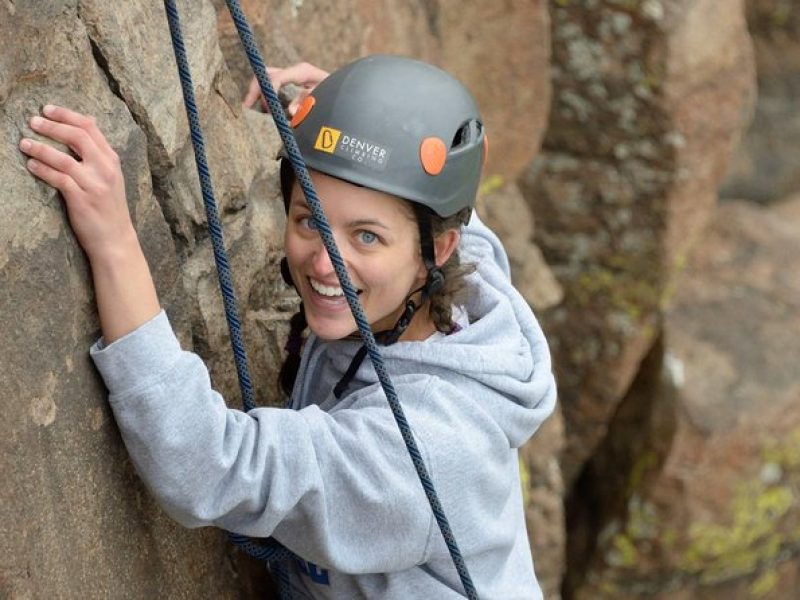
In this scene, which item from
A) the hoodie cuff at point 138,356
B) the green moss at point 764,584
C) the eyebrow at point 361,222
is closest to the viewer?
the hoodie cuff at point 138,356

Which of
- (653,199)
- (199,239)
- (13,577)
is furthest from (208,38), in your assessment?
(653,199)

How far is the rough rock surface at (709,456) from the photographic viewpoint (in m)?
6.25

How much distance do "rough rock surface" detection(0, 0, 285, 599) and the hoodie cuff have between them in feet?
0.13

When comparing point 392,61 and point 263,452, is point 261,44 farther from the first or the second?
point 263,452

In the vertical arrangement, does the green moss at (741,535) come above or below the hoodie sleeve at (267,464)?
below

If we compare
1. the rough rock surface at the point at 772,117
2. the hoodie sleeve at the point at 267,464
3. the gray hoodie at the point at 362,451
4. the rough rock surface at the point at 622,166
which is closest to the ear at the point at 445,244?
the gray hoodie at the point at 362,451

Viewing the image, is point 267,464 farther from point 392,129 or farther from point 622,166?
point 622,166

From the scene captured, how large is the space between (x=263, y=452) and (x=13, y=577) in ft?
1.52

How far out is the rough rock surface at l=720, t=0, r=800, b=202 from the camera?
309 inches

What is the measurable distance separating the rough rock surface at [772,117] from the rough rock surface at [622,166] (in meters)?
1.47

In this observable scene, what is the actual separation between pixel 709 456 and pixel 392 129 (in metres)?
4.16

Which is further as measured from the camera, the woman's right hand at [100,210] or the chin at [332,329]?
the chin at [332,329]

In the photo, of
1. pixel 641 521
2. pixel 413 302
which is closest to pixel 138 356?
A: pixel 413 302

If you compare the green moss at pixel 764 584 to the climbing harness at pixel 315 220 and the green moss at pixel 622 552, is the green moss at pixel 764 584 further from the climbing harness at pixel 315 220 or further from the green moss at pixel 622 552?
the climbing harness at pixel 315 220
